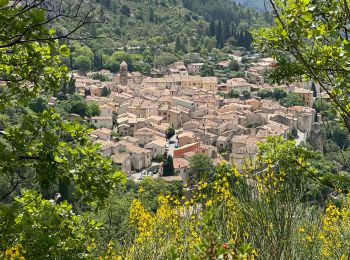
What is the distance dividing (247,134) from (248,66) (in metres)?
22.2

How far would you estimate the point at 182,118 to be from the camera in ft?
110

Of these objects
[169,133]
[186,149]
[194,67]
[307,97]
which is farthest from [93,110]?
[194,67]

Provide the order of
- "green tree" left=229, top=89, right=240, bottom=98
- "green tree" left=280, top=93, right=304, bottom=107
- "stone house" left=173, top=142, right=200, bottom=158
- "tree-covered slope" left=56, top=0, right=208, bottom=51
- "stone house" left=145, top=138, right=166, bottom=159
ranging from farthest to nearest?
"tree-covered slope" left=56, top=0, right=208, bottom=51, "green tree" left=229, top=89, right=240, bottom=98, "green tree" left=280, top=93, right=304, bottom=107, "stone house" left=145, top=138, right=166, bottom=159, "stone house" left=173, top=142, right=200, bottom=158

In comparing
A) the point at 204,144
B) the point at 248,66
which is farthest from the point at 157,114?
the point at 248,66

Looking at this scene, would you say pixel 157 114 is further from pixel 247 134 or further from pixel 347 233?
pixel 347 233

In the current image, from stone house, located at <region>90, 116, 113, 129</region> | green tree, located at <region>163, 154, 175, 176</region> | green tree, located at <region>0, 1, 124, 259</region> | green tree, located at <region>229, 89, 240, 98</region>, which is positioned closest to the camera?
green tree, located at <region>0, 1, 124, 259</region>

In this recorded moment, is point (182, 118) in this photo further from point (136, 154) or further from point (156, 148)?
point (136, 154)

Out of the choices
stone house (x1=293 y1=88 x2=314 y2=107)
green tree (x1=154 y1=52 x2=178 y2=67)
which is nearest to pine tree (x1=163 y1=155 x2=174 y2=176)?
stone house (x1=293 y1=88 x2=314 y2=107)

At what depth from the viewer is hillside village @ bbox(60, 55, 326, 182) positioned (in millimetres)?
26797

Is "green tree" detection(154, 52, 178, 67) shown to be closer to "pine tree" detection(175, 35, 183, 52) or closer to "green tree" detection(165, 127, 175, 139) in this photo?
"pine tree" detection(175, 35, 183, 52)

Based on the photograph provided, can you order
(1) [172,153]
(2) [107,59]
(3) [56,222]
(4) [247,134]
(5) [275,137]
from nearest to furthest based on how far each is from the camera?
(3) [56,222] < (5) [275,137] < (1) [172,153] < (4) [247,134] < (2) [107,59]

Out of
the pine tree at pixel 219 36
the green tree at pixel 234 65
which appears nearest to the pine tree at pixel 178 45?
the pine tree at pixel 219 36

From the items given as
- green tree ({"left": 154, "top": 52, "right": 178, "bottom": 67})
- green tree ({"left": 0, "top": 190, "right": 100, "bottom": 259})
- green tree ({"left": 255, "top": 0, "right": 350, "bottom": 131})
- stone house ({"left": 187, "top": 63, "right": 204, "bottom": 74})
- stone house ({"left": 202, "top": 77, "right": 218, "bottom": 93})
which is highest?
green tree ({"left": 255, "top": 0, "right": 350, "bottom": 131})

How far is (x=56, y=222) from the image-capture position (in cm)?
289
